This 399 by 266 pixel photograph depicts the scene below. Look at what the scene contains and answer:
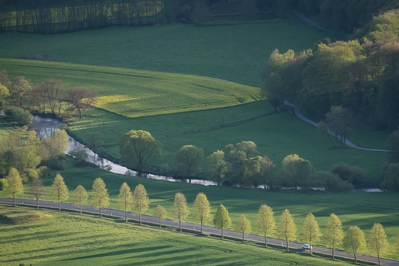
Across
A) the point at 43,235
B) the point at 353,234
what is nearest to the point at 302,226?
the point at 353,234

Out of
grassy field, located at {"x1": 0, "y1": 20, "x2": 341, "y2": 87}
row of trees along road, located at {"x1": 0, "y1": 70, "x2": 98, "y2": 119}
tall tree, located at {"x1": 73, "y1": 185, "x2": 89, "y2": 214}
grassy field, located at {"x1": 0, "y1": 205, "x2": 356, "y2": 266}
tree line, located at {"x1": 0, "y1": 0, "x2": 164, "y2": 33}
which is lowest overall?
grassy field, located at {"x1": 0, "y1": 205, "x2": 356, "y2": 266}

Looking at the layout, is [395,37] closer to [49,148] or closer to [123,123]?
[123,123]

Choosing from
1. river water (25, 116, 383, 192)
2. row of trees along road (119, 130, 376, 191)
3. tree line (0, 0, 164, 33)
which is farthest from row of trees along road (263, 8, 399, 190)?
tree line (0, 0, 164, 33)

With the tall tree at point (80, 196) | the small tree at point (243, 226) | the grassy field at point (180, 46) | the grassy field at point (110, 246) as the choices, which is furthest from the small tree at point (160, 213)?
the grassy field at point (180, 46)

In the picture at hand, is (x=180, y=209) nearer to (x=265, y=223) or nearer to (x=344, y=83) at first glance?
(x=265, y=223)

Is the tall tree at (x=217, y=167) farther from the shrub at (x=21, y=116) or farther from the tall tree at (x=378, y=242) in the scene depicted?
the shrub at (x=21, y=116)

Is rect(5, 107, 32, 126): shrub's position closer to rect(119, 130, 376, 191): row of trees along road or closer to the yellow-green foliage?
the yellow-green foliage

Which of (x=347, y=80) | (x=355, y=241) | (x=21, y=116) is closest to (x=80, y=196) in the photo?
(x=355, y=241)

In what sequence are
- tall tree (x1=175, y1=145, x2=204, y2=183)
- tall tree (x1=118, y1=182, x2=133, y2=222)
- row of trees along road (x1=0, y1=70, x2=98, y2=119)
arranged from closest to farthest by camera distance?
tall tree (x1=118, y1=182, x2=133, y2=222), tall tree (x1=175, y1=145, x2=204, y2=183), row of trees along road (x1=0, y1=70, x2=98, y2=119)
